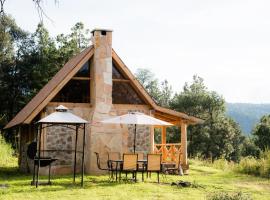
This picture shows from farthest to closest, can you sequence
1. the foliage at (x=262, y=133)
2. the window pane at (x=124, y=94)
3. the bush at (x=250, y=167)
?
the foliage at (x=262, y=133), the bush at (x=250, y=167), the window pane at (x=124, y=94)

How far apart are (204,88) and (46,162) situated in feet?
131

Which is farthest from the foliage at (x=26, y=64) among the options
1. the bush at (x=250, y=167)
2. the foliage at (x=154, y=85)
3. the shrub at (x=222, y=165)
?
the foliage at (x=154, y=85)

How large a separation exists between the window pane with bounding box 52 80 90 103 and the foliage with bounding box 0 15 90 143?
1600 centimetres

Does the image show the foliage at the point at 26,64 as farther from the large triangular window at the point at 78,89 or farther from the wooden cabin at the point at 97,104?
the large triangular window at the point at 78,89

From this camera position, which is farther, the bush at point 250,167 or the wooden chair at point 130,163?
the bush at point 250,167

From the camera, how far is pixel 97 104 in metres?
17.9

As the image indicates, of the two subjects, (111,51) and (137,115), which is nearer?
(137,115)

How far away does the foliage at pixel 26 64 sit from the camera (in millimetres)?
34344

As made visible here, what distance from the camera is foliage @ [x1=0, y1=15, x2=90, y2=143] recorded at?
1352 inches

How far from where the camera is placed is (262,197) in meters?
11.9

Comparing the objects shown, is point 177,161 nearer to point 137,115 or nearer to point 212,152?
point 137,115

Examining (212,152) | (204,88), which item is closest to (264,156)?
(212,152)

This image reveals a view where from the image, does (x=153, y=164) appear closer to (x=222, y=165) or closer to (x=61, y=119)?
(x=61, y=119)

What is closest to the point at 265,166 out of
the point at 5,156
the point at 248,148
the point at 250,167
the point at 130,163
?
the point at 250,167
